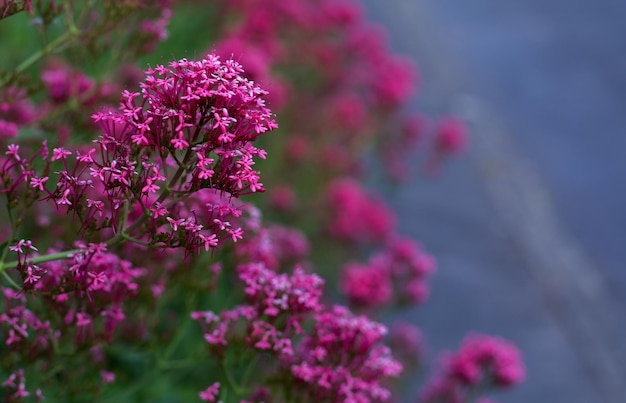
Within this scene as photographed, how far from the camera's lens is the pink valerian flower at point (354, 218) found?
3279mm

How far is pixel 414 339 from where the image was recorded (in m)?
2.90

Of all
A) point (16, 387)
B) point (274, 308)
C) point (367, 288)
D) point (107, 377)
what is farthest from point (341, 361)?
point (367, 288)

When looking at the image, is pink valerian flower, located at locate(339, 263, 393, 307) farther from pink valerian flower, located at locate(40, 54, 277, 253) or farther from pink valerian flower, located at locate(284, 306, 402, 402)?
pink valerian flower, located at locate(40, 54, 277, 253)

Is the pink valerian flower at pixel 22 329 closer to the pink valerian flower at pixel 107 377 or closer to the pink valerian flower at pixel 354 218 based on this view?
the pink valerian flower at pixel 107 377

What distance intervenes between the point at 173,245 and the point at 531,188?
160 inches

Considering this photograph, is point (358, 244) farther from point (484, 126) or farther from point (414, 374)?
point (484, 126)

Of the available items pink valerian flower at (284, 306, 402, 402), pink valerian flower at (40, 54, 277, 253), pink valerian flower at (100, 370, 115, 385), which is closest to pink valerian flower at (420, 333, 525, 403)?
pink valerian flower at (284, 306, 402, 402)

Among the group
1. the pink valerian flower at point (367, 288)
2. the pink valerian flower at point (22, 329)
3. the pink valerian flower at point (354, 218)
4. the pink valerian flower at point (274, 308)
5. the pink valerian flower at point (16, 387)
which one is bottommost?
the pink valerian flower at point (16, 387)

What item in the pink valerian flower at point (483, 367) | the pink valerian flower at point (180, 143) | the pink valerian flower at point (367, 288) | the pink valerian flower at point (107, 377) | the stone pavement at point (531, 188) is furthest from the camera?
the stone pavement at point (531, 188)

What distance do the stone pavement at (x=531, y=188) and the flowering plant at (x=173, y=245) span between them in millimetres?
808

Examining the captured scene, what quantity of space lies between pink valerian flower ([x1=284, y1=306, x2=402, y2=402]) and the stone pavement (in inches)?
74.5

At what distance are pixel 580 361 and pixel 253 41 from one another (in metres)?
1.89

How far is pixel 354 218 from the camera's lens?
329 cm

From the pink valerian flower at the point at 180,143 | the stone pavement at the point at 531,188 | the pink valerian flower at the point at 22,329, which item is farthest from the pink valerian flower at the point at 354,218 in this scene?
the pink valerian flower at the point at 180,143
